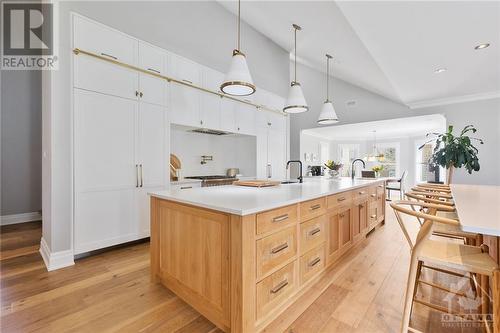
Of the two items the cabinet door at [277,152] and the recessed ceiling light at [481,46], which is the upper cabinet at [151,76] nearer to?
the cabinet door at [277,152]

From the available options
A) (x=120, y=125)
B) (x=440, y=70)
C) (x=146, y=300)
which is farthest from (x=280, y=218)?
(x=440, y=70)

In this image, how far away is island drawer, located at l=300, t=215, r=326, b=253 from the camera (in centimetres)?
175

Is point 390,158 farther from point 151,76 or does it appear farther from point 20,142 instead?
point 20,142

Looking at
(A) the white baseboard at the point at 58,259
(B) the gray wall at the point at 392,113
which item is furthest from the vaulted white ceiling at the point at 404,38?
(A) the white baseboard at the point at 58,259

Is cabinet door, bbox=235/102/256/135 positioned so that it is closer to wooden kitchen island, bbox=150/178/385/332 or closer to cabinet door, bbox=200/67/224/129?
cabinet door, bbox=200/67/224/129

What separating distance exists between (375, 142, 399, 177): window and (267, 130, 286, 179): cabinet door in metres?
6.09

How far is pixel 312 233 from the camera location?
1861 millimetres

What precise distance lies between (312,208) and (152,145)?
2.24m

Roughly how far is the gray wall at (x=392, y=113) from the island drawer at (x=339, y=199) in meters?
3.84

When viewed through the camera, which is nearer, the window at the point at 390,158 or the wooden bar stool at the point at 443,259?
the wooden bar stool at the point at 443,259

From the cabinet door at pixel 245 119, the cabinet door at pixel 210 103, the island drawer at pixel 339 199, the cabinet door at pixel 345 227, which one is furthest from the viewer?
the cabinet door at pixel 245 119

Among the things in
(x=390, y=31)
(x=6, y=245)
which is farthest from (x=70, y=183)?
(x=390, y=31)

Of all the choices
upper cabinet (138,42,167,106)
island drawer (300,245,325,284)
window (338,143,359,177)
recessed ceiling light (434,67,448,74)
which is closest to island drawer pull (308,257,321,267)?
island drawer (300,245,325,284)

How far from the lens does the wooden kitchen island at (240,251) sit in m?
1.31
